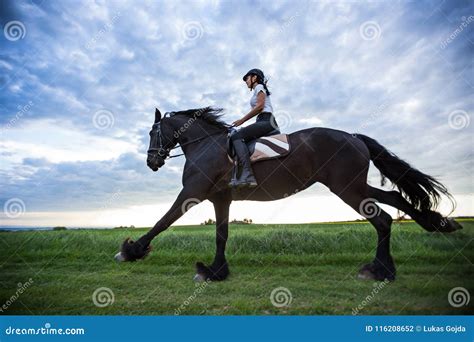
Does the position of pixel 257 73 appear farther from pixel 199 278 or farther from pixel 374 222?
pixel 199 278

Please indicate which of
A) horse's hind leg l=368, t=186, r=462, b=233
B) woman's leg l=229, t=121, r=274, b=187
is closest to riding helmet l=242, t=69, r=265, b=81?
woman's leg l=229, t=121, r=274, b=187

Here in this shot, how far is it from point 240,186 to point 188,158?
3.56 feet

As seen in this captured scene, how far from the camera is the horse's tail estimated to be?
5.16 m

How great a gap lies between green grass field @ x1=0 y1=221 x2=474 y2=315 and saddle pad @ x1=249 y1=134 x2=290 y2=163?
1.84 metres

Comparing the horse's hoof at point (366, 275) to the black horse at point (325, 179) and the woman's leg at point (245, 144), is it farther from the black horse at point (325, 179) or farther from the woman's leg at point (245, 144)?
the woman's leg at point (245, 144)

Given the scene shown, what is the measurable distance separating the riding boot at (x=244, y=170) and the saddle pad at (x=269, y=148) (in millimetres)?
124

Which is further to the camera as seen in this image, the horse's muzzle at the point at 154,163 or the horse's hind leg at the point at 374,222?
the horse's muzzle at the point at 154,163

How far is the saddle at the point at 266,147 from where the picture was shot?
197 inches

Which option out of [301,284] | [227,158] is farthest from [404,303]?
[227,158]

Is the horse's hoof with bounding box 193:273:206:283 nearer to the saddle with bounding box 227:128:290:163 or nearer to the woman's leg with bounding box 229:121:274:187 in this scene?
the woman's leg with bounding box 229:121:274:187

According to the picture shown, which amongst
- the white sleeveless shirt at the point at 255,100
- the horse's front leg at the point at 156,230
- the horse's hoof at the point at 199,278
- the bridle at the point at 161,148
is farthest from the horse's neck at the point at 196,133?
the horse's hoof at the point at 199,278

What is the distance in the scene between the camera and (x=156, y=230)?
4668 millimetres

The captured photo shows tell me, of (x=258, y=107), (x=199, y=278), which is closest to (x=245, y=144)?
(x=258, y=107)

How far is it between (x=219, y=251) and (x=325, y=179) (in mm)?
2029
